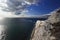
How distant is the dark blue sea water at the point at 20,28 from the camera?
2.15 meters

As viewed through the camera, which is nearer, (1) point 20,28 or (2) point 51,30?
(2) point 51,30

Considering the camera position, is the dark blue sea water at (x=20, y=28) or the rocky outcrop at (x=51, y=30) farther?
the dark blue sea water at (x=20, y=28)

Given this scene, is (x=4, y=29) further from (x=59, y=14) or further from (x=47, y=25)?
(x=59, y=14)

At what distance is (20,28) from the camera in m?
2.19

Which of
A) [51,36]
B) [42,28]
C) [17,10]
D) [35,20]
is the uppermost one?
[17,10]

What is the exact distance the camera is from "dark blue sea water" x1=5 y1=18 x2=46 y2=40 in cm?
215

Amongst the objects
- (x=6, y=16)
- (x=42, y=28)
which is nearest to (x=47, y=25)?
(x=42, y=28)

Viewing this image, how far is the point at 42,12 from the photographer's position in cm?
212

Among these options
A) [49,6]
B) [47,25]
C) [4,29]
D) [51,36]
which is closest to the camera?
[51,36]

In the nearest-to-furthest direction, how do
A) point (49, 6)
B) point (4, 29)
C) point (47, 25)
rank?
point (47, 25) → point (49, 6) → point (4, 29)

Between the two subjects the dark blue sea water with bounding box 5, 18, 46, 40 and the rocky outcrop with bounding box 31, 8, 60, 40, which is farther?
the dark blue sea water with bounding box 5, 18, 46, 40

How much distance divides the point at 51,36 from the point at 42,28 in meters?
0.23

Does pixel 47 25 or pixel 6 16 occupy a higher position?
pixel 6 16

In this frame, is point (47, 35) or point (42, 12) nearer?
point (47, 35)
